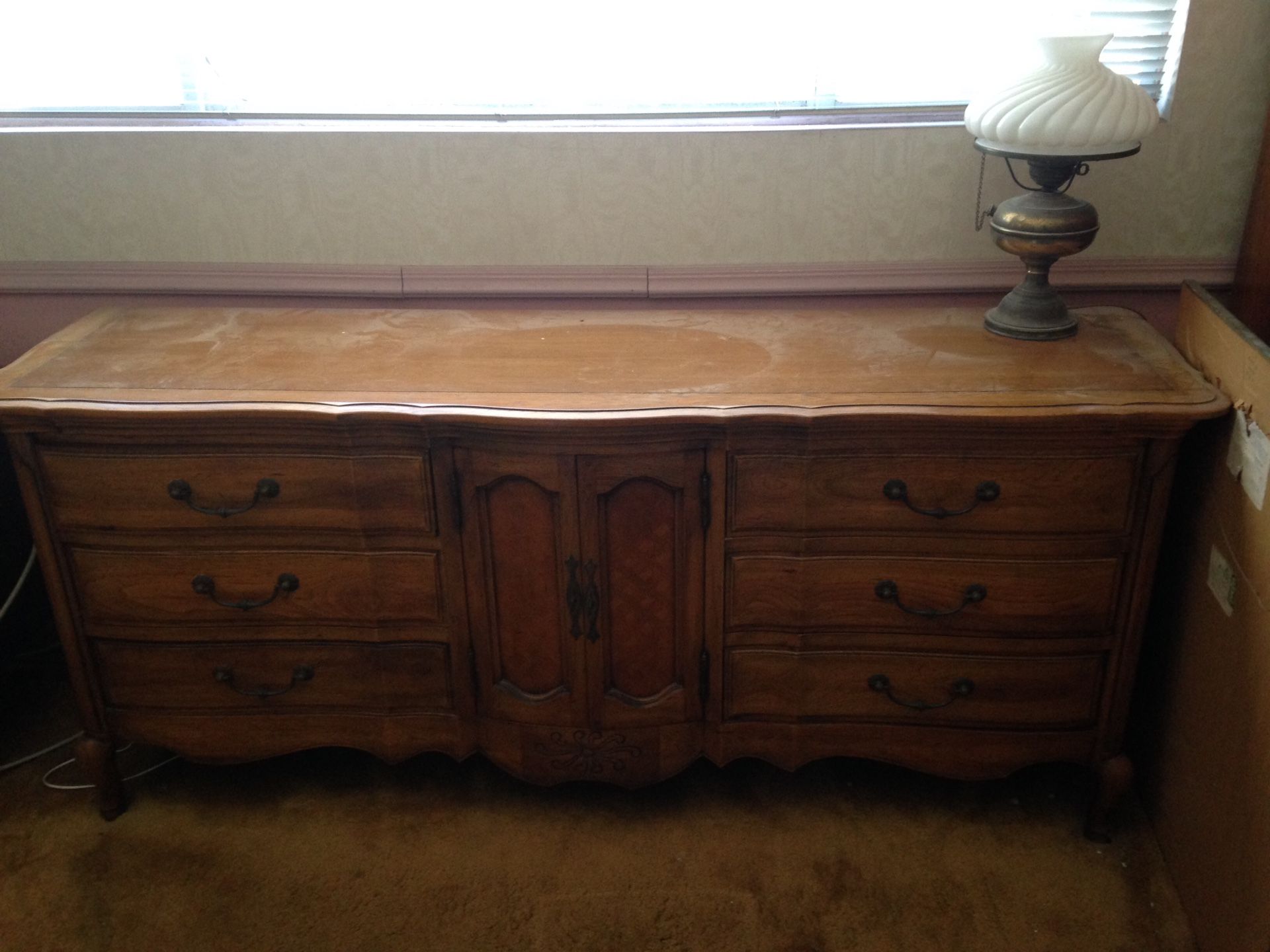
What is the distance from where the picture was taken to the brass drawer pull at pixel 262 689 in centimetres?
174

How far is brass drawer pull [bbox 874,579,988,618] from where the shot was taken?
1.61m

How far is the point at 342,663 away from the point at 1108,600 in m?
1.15

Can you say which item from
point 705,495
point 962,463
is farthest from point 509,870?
point 962,463

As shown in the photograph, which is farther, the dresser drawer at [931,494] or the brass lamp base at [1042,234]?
the brass lamp base at [1042,234]

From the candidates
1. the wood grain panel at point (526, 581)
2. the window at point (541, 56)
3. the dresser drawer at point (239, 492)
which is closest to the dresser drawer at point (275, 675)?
the wood grain panel at point (526, 581)

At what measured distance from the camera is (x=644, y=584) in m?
1.64

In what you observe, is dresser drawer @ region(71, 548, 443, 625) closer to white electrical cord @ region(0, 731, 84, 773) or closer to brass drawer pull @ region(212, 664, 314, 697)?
brass drawer pull @ region(212, 664, 314, 697)

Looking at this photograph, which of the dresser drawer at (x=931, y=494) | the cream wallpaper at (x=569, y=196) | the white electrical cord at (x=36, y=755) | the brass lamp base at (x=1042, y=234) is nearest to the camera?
the dresser drawer at (x=931, y=494)

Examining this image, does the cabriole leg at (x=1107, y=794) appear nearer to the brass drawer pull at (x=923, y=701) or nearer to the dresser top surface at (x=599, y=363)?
the brass drawer pull at (x=923, y=701)

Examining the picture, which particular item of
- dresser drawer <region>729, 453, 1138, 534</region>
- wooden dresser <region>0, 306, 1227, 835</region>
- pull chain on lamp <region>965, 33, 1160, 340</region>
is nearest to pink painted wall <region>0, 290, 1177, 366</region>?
wooden dresser <region>0, 306, 1227, 835</region>

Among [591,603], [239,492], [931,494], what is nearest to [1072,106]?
[931,494]

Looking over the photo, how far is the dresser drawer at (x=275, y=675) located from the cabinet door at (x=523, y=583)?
0.09 metres

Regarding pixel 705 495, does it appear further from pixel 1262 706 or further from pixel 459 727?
pixel 1262 706

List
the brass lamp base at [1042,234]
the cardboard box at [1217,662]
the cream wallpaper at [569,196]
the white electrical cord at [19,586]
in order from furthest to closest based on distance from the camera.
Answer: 1. the white electrical cord at [19,586]
2. the cream wallpaper at [569,196]
3. the brass lamp base at [1042,234]
4. the cardboard box at [1217,662]
